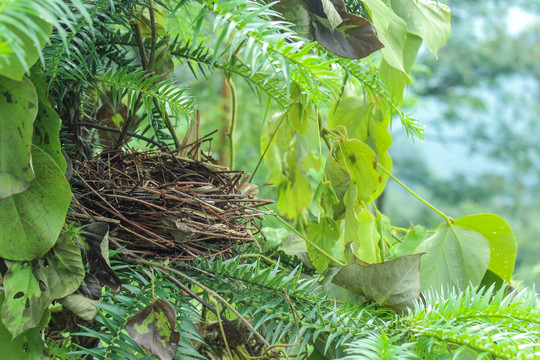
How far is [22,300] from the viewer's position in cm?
29

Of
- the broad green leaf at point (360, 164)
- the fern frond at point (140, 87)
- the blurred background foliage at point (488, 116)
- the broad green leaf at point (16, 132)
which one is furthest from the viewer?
the blurred background foliage at point (488, 116)

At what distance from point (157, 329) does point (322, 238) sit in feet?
0.74

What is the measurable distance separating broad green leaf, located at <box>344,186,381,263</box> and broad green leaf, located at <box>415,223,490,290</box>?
2.0 inches

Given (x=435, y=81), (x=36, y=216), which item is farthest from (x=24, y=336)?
(x=435, y=81)

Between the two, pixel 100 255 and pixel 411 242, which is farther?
pixel 411 242

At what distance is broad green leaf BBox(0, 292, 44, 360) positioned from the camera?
12.0 inches

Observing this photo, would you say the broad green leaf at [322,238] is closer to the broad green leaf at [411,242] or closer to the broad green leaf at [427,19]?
the broad green leaf at [411,242]

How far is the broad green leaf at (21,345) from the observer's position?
0.31 meters

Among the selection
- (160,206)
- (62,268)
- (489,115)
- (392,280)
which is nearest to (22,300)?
(62,268)

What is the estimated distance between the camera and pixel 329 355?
362 mm

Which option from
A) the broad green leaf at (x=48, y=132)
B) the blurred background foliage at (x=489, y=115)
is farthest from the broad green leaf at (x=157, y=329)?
the blurred background foliage at (x=489, y=115)

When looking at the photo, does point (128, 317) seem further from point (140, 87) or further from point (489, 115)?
point (489, 115)

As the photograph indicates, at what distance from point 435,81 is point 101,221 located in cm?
629

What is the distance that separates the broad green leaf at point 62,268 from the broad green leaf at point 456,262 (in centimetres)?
30
